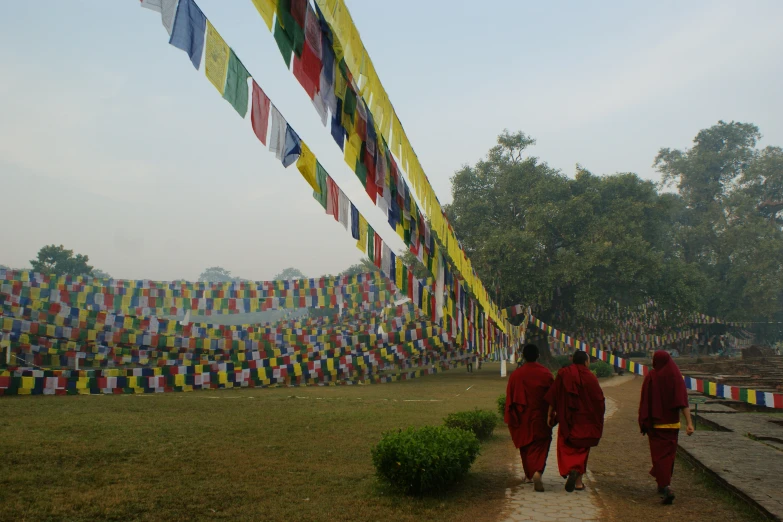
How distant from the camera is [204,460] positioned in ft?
24.4

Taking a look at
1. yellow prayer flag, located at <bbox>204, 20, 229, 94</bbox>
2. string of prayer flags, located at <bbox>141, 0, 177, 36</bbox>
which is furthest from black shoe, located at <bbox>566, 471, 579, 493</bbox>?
string of prayer flags, located at <bbox>141, 0, 177, 36</bbox>

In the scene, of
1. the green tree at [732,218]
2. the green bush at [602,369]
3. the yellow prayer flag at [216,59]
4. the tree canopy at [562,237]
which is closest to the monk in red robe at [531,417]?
the yellow prayer flag at [216,59]

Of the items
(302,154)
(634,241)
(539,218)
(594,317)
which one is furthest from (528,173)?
(302,154)

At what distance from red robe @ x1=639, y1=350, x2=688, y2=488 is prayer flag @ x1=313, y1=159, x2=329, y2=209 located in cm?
423

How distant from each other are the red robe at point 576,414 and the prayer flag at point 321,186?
3443mm

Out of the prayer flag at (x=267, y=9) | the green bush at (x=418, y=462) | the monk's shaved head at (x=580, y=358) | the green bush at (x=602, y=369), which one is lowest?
the green bush at (x=602, y=369)

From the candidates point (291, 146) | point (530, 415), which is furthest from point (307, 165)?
point (530, 415)

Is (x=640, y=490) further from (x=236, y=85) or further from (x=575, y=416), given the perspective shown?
(x=236, y=85)

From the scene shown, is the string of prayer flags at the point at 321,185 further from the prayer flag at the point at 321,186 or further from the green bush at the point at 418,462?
the green bush at the point at 418,462

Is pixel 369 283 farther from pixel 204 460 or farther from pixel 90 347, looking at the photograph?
pixel 204 460

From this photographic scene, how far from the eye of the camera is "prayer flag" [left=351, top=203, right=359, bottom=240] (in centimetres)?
819

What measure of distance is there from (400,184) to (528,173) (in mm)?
22451

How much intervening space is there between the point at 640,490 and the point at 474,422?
3370 millimetres

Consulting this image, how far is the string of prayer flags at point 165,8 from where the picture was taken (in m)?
4.13
